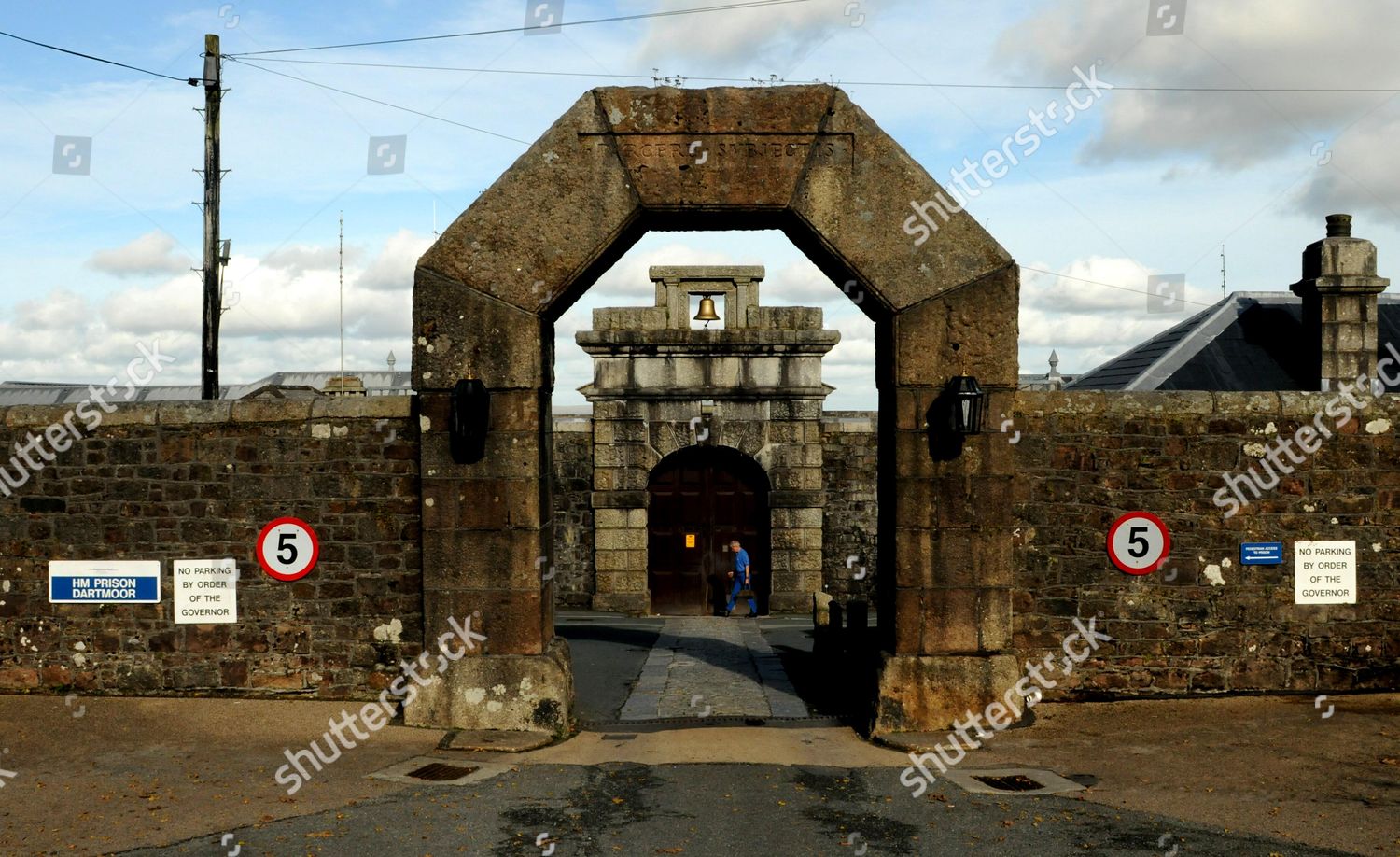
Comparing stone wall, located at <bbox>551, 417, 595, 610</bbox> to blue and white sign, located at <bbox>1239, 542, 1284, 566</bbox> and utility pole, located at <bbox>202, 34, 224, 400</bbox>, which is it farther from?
blue and white sign, located at <bbox>1239, 542, 1284, 566</bbox>

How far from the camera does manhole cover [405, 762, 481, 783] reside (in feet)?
26.1

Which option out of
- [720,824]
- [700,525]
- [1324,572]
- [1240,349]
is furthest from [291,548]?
[1240,349]

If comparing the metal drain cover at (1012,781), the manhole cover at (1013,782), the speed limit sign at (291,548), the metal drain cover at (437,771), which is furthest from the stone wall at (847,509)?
the metal drain cover at (437,771)

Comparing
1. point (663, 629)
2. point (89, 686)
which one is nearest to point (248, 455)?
point (89, 686)

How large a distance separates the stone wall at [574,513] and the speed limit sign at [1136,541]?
35.6ft

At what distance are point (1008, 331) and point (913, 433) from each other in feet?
3.59

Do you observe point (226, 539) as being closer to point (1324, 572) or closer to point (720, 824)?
point (720, 824)

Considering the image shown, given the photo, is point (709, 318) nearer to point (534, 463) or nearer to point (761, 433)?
point (761, 433)

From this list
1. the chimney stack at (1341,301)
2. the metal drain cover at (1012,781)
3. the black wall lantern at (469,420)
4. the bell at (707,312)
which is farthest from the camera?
the bell at (707,312)

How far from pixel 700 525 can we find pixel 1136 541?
34.9 ft

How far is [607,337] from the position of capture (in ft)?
61.9

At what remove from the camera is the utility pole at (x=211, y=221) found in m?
16.0

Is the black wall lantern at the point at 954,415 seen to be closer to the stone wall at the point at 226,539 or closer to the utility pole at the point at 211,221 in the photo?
the stone wall at the point at 226,539

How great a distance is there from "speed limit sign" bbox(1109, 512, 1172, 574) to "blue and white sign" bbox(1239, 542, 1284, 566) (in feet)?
2.12
